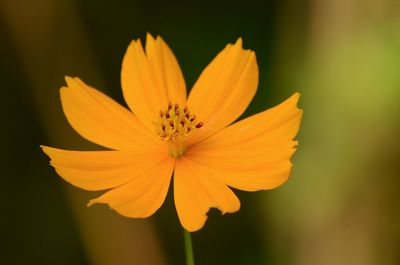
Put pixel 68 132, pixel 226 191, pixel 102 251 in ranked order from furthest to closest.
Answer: pixel 68 132 < pixel 102 251 < pixel 226 191

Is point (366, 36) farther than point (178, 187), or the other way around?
point (366, 36)

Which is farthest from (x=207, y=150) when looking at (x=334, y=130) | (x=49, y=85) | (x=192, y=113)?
(x=49, y=85)

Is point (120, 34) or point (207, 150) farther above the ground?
point (120, 34)

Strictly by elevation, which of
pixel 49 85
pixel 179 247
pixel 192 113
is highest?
pixel 49 85

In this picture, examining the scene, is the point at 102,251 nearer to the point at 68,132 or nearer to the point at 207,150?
the point at 68,132

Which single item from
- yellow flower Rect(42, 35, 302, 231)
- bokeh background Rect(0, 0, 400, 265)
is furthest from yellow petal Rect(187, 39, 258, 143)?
bokeh background Rect(0, 0, 400, 265)

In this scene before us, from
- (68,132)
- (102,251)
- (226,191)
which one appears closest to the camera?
(226,191)

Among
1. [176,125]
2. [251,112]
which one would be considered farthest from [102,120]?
[251,112]

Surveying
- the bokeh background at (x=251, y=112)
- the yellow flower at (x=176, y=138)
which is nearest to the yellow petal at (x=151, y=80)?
the yellow flower at (x=176, y=138)
